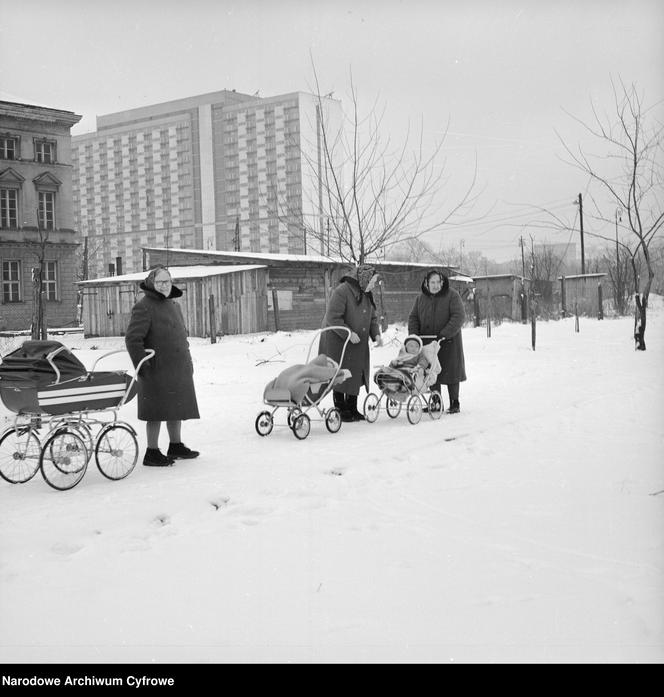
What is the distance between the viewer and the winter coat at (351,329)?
32.1 feet

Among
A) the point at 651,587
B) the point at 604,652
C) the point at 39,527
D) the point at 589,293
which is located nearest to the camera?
the point at 604,652

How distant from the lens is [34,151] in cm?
3562

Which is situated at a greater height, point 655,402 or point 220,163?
point 220,163

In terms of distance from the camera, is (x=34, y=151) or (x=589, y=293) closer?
(x=34, y=151)

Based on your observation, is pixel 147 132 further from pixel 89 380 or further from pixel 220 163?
pixel 89 380

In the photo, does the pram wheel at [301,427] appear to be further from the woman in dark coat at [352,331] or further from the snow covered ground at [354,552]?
the woman in dark coat at [352,331]

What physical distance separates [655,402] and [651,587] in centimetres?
707

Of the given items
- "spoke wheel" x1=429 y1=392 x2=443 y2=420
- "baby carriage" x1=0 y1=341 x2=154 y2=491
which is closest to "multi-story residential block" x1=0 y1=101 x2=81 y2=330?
"spoke wheel" x1=429 y1=392 x2=443 y2=420

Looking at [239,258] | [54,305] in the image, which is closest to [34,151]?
[54,305]

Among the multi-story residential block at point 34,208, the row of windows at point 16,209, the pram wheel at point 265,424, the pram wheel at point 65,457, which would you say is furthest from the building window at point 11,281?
the pram wheel at point 65,457

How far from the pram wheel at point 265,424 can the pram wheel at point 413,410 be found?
64.9 inches

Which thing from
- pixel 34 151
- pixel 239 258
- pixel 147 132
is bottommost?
pixel 239 258

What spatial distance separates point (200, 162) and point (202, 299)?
4.45m

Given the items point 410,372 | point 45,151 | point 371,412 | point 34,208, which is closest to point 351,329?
point 410,372
